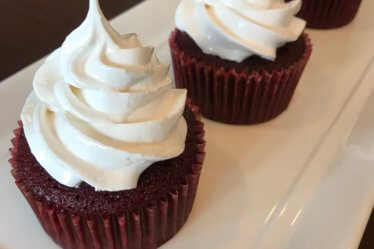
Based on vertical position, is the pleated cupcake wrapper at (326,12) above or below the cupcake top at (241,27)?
below

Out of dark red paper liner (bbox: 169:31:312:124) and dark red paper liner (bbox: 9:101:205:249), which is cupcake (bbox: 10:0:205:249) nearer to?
dark red paper liner (bbox: 9:101:205:249)

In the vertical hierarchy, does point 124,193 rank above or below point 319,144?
above

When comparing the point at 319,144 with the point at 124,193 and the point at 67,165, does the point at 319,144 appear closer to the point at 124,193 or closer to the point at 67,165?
the point at 124,193

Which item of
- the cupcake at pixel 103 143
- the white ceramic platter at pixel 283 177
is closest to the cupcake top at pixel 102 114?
the cupcake at pixel 103 143

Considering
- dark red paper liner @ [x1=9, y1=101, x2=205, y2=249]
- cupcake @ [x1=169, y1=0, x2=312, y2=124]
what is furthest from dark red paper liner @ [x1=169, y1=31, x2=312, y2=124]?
dark red paper liner @ [x1=9, y1=101, x2=205, y2=249]

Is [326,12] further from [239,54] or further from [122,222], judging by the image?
[122,222]

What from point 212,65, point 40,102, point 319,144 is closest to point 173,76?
point 212,65

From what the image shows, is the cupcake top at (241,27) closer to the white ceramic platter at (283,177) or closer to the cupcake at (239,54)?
the cupcake at (239,54)
